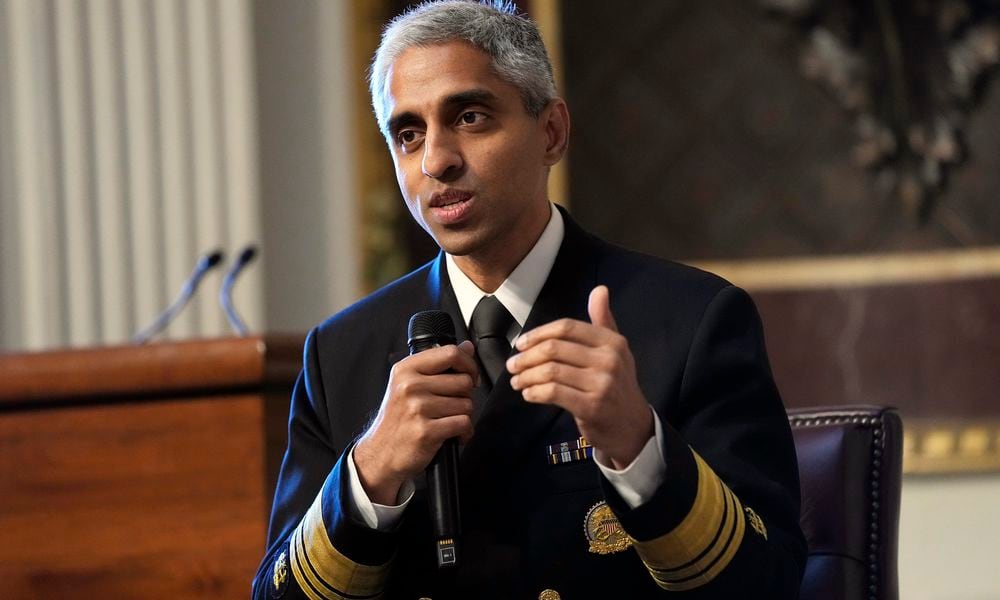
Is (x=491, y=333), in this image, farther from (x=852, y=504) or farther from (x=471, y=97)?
(x=852, y=504)

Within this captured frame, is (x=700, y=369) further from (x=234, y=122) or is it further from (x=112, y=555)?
(x=234, y=122)

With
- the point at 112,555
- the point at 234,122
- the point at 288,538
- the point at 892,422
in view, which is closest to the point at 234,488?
the point at 112,555

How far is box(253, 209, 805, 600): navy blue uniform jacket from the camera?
1.65 meters

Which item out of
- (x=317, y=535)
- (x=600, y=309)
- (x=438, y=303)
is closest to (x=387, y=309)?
(x=438, y=303)

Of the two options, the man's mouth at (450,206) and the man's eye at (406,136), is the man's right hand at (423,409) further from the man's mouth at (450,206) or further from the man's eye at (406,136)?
the man's eye at (406,136)

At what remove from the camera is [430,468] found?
170 cm

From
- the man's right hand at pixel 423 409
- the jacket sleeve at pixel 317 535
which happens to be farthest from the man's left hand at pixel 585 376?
the jacket sleeve at pixel 317 535

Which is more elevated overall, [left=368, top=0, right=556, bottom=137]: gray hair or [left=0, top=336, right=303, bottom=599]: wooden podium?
[left=368, top=0, right=556, bottom=137]: gray hair

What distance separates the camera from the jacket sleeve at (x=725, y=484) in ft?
5.33

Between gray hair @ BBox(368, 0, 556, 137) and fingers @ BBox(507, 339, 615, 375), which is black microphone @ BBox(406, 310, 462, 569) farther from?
gray hair @ BBox(368, 0, 556, 137)

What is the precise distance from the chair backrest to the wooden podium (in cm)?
108

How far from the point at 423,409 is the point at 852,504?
0.75m

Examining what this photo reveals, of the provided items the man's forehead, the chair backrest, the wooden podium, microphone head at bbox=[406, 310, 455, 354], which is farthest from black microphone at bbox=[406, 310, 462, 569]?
the wooden podium

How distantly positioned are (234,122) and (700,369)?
9.71ft
